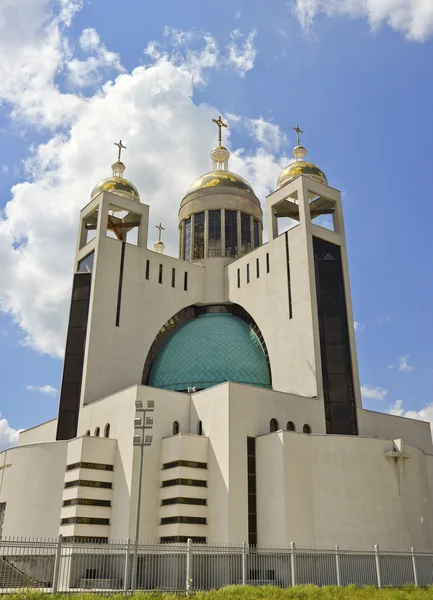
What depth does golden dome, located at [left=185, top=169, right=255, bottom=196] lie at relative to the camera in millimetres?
41719

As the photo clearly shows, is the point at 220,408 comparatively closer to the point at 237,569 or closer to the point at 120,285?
the point at 237,569

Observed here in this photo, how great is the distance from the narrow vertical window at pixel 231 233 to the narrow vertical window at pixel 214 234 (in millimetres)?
547

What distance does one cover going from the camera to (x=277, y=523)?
23453 millimetres

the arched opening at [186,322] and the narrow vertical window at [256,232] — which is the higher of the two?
the narrow vertical window at [256,232]

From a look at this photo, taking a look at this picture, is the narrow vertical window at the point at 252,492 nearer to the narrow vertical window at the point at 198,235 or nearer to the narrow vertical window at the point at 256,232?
the narrow vertical window at the point at 198,235

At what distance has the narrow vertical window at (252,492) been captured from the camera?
23891 millimetres

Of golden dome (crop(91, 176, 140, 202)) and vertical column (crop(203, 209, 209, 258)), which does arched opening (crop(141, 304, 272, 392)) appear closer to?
vertical column (crop(203, 209, 209, 258))

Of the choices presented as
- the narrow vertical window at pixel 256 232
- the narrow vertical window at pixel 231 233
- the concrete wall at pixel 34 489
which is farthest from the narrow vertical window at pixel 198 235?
the concrete wall at pixel 34 489

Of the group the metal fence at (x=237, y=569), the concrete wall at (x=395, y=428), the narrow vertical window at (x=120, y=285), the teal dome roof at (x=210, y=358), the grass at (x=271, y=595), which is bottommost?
the grass at (x=271, y=595)

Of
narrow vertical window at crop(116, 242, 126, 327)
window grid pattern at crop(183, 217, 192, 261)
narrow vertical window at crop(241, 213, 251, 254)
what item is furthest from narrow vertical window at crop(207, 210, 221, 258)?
narrow vertical window at crop(116, 242, 126, 327)

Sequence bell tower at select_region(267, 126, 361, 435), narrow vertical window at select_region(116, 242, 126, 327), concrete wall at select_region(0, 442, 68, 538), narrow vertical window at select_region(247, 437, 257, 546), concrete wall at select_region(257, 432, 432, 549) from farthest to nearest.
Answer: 1. narrow vertical window at select_region(116, 242, 126, 327)
2. bell tower at select_region(267, 126, 361, 435)
3. concrete wall at select_region(0, 442, 68, 538)
4. narrow vertical window at select_region(247, 437, 257, 546)
5. concrete wall at select_region(257, 432, 432, 549)

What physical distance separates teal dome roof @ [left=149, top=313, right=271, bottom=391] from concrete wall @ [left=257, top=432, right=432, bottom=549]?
20.5ft

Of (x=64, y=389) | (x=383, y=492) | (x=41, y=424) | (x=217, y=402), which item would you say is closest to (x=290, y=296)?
(x=217, y=402)

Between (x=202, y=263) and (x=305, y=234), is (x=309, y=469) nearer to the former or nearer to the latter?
(x=305, y=234)
